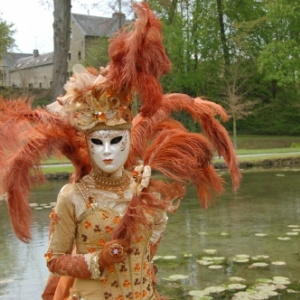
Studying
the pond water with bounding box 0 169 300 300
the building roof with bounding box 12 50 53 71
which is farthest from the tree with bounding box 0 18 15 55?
the pond water with bounding box 0 169 300 300

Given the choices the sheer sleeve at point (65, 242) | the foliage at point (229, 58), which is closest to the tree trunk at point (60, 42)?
the sheer sleeve at point (65, 242)

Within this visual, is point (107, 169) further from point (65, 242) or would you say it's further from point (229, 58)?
point (229, 58)

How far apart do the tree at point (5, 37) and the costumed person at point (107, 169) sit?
2954cm

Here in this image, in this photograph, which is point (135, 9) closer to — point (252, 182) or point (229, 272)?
point (229, 272)

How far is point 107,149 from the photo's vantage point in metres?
2.65

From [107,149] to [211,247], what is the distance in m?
4.08

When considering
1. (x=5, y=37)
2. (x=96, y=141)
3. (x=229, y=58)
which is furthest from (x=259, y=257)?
(x=5, y=37)

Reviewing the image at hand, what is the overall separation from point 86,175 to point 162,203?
0.47m

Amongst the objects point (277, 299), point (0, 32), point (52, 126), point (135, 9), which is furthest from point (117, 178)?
point (0, 32)

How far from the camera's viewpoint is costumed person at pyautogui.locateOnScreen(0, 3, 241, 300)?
2.51m

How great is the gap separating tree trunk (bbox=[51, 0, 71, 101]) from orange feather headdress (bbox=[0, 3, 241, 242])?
38.2 ft

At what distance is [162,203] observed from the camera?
8.26ft

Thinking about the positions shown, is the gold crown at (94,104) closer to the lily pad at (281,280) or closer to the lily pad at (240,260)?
the lily pad at (281,280)

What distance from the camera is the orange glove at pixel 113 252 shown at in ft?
8.07
